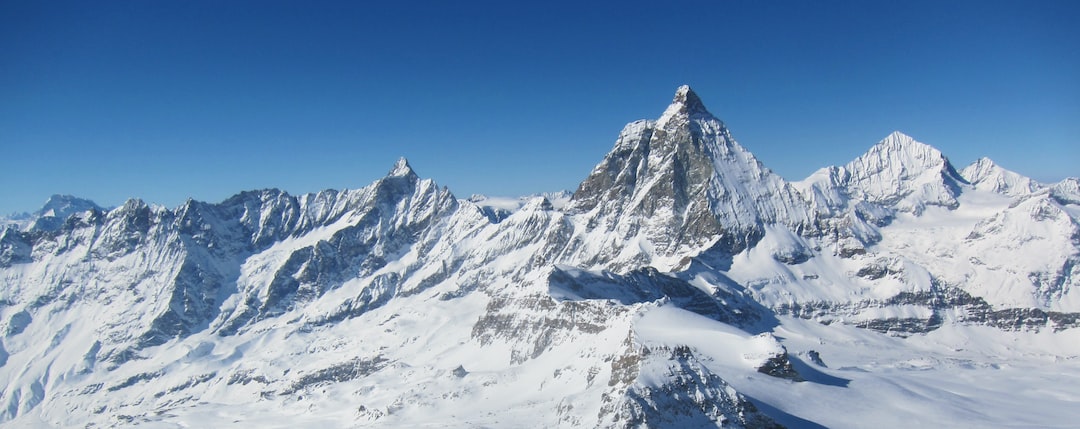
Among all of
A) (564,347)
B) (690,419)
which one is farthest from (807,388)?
(564,347)

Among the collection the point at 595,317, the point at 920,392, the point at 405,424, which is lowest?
the point at 405,424

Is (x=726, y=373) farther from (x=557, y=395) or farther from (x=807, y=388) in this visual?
(x=557, y=395)

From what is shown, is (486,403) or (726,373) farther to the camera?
(486,403)

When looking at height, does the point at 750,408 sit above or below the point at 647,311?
below

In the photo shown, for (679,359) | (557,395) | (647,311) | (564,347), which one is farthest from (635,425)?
(564,347)

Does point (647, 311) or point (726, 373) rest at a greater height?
point (647, 311)

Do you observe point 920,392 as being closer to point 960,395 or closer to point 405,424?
point 960,395

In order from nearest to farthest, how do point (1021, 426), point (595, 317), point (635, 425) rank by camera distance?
point (635, 425)
point (1021, 426)
point (595, 317)

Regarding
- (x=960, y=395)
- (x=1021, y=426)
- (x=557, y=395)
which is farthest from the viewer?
(x=960, y=395)

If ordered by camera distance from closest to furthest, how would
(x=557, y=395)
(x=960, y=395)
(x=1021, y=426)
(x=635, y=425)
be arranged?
(x=635, y=425)
(x=1021, y=426)
(x=557, y=395)
(x=960, y=395)
